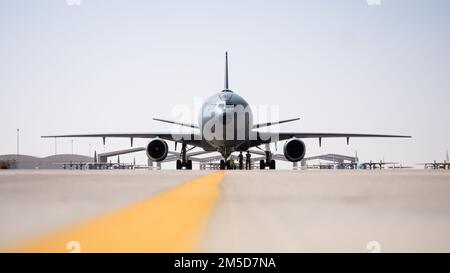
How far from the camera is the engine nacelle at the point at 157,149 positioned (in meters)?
28.4

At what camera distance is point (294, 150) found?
94.1 ft

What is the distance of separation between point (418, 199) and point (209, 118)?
21779 millimetres

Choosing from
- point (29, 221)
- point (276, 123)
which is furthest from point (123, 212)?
point (276, 123)

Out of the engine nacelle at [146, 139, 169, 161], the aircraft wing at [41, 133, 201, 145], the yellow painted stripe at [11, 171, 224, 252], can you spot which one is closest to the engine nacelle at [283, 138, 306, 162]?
the aircraft wing at [41, 133, 201, 145]

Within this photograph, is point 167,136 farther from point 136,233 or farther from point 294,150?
point 136,233

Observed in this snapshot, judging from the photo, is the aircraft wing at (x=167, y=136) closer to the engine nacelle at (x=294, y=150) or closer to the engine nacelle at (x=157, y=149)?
the engine nacelle at (x=157, y=149)

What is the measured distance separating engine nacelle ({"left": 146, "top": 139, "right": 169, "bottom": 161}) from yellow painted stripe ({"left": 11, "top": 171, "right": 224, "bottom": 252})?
76.4 ft

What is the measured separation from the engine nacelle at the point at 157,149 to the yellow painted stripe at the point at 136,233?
23274mm

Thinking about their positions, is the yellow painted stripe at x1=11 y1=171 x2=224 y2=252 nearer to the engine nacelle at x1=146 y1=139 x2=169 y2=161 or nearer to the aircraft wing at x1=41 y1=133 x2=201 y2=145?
the engine nacelle at x1=146 y1=139 x2=169 y2=161

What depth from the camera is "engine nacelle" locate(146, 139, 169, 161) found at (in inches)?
1118

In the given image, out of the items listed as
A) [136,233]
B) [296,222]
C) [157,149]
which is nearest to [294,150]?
[157,149]

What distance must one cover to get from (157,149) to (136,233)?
25.3 m
